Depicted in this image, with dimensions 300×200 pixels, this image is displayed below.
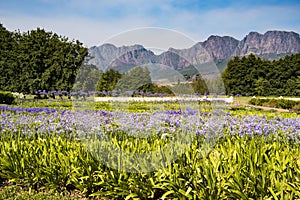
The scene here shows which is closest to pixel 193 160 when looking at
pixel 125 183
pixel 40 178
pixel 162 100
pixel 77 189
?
pixel 125 183

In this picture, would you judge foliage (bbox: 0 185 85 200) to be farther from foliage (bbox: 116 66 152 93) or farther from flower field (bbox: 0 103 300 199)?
foliage (bbox: 116 66 152 93)

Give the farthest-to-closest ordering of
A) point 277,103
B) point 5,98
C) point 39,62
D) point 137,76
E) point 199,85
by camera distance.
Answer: point 39,62
point 277,103
point 5,98
point 199,85
point 137,76

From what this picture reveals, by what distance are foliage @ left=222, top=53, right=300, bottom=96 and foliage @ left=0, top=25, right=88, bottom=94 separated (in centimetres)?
1437

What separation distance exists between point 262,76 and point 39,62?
20.1 metres

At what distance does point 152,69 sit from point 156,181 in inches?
123

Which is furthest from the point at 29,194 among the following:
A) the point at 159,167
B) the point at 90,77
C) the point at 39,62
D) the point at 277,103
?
the point at 39,62

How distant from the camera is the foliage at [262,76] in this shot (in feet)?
97.7

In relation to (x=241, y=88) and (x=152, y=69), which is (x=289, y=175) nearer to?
(x=152, y=69)

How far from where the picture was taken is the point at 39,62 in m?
24.8

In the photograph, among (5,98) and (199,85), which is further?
(5,98)

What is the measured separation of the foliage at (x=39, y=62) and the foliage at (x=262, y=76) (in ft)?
47.1

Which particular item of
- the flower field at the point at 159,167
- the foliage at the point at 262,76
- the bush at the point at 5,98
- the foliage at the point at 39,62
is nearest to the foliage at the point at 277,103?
the foliage at the point at 262,76

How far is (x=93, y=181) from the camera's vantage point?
409 cm

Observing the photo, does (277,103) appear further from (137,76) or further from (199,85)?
(137,76)
